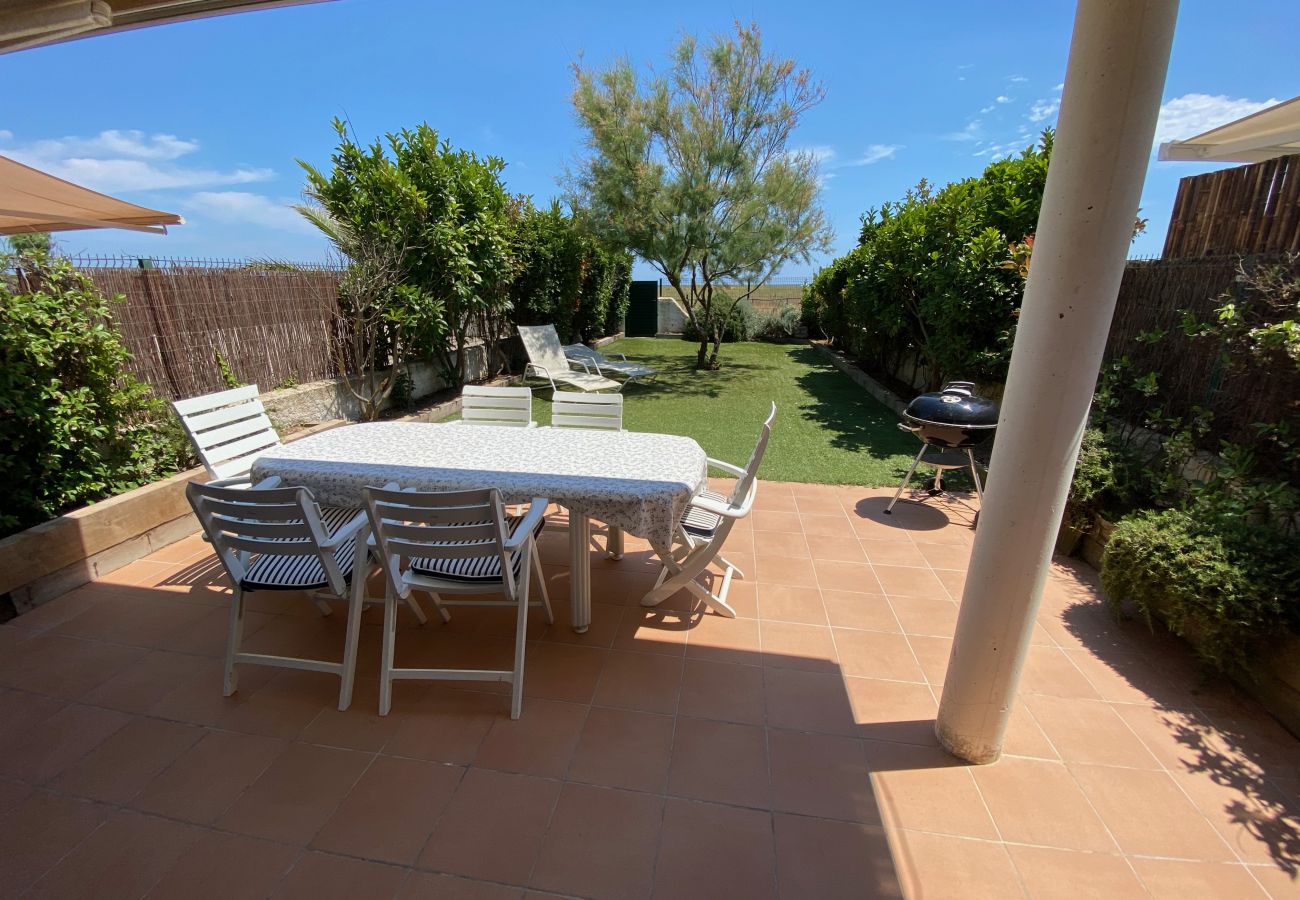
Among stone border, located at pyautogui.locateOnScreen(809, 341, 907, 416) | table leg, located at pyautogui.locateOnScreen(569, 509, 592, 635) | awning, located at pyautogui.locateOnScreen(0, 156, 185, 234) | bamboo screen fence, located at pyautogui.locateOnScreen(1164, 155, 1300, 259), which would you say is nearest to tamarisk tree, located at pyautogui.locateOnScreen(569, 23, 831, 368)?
stone border, located at pyautogui.locateOnScreen(809, 341, 907, 416)

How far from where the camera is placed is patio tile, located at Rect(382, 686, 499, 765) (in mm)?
1845

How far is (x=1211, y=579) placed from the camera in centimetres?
214

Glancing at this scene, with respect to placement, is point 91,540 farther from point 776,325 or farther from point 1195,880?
point 776,325

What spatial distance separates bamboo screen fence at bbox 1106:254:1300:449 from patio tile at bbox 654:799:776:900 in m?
3.50

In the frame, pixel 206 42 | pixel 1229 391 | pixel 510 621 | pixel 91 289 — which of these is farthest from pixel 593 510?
pixel 1229 391

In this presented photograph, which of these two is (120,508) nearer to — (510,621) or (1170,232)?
(510,621)

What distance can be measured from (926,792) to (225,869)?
2114 mm

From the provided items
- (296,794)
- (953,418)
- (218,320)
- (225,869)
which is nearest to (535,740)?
(296,794)

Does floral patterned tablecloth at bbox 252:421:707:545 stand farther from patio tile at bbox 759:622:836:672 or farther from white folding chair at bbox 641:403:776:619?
patio tile at bbox 759:622:836:672

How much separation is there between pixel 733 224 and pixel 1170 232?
6027 mm

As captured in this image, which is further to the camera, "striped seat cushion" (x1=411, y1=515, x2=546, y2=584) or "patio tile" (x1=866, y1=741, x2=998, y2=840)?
"striped seat cushion" (x1=411, y1=515, x2=546, y2=584)

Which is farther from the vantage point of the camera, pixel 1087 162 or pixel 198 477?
pixel 198 477

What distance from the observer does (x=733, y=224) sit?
916 centimetres

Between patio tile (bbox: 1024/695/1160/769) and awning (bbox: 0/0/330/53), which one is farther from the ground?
awning (bbox: 0/0/330/53)
